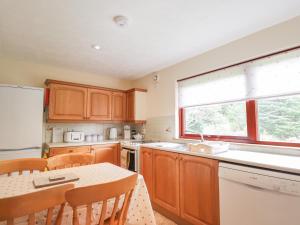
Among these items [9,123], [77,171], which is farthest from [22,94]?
[77,171]

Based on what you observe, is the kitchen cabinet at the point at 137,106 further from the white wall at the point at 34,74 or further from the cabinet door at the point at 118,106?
the white wall at the point at 34,74

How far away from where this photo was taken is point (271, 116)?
188 centimetres

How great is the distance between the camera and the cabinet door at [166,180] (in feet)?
6.73

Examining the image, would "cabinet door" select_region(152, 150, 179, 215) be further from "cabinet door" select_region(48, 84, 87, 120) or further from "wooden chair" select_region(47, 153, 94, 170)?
"cabinet door" select_region(48, 84, 87, 120)

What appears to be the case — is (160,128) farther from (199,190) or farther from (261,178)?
(261,178)

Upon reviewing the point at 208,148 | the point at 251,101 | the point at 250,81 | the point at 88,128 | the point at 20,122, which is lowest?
the point at 208,148

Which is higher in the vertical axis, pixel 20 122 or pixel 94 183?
pixel 20 122

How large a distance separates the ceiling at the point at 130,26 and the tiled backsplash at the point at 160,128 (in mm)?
1025

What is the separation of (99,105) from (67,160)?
1695 mm

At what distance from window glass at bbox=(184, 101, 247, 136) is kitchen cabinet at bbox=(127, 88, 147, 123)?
0.99m

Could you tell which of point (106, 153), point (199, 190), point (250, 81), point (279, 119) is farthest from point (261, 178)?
point (106, 153)

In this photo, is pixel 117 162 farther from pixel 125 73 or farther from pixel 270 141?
pixel 270 141

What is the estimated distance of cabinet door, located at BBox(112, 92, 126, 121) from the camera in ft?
11.3

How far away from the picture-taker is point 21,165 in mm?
1436
